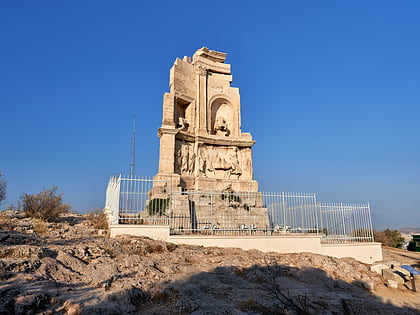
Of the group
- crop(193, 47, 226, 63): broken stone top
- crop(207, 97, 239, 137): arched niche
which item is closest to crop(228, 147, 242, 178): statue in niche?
crop(207, 97, 239, 137): arched niche

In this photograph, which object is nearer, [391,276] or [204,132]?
[391,276]

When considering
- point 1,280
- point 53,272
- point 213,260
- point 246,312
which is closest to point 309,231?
point 213,260

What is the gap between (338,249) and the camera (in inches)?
484

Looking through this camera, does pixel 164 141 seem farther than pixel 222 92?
No

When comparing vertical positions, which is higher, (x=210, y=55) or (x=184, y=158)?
(x=210, y=55)

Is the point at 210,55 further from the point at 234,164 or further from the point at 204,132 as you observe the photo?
the point at 234,164

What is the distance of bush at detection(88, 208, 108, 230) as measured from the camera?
1166 cm

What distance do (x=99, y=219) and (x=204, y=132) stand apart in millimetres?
7147

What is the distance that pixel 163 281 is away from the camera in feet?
20.4

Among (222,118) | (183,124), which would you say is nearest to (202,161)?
(183,124)

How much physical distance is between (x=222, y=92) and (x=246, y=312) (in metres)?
14.9

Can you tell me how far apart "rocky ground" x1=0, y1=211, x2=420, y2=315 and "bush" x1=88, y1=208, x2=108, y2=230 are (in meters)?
1.58

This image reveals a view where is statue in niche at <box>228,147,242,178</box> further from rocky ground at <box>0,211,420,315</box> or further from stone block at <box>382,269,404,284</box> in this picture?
stone block at <box>382,269,404,284</box>

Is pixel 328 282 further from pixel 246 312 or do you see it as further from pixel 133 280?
pixel 133 280
